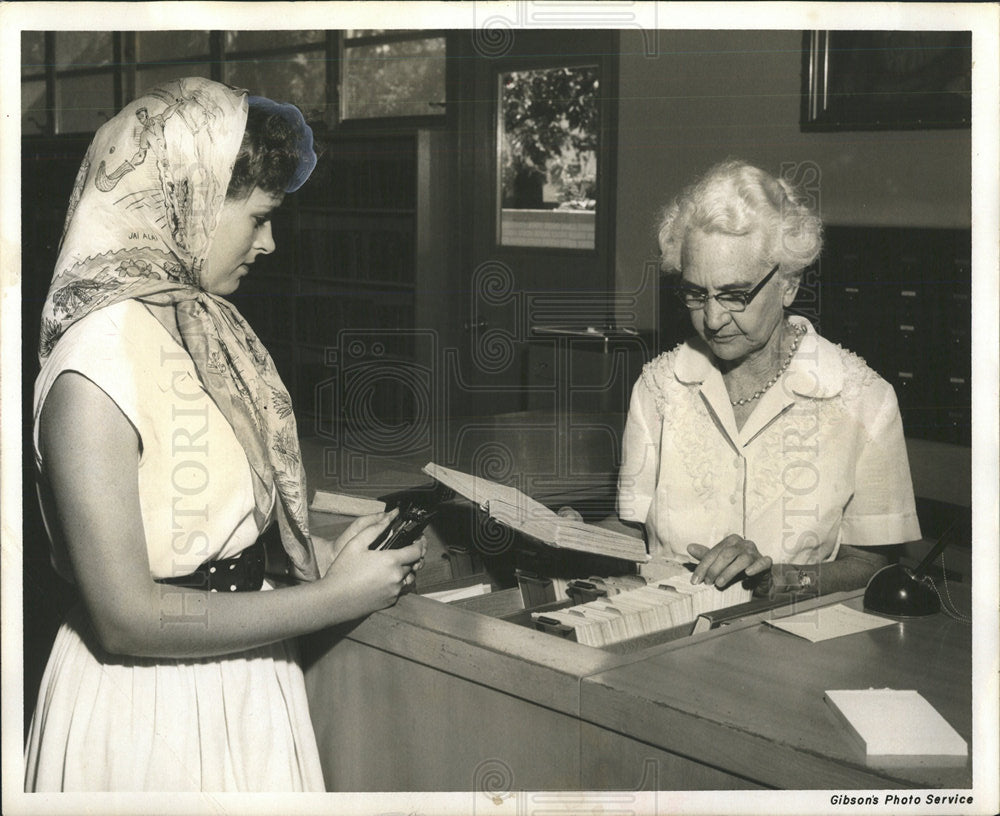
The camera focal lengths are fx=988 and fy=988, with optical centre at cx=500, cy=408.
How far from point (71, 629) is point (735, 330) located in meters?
1.47

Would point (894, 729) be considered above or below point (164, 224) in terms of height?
below

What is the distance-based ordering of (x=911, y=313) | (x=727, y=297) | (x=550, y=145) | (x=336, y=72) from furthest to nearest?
(x=336, y=72)
(x=550, y=145)
(x=911, y=313)
(x=727, y=297)

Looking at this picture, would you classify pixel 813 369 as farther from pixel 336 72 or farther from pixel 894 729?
pixel 336 72

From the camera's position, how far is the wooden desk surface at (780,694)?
3.87 feet

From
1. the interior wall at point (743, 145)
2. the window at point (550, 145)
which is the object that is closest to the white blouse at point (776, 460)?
the interior wall at point (743, 145)

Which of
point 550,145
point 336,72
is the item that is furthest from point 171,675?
point 336,72

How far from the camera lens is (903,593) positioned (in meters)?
1.60

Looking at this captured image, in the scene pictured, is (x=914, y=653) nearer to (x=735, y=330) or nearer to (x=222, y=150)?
(x=735, y=330)

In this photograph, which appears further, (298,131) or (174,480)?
(298,131)

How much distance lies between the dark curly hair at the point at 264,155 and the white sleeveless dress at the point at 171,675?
0.27 m

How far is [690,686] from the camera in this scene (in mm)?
1327

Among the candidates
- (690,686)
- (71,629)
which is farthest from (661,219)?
(71,629)

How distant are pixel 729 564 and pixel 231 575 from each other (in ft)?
2.83

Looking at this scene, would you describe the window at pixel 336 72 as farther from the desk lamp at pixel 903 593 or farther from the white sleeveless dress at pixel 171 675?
the desk lamp at pixel 903 593
